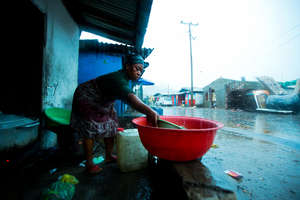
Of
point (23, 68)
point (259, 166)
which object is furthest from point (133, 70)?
point (259, 166)

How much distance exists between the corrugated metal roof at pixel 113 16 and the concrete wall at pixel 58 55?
386 mm

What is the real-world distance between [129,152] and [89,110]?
827mm

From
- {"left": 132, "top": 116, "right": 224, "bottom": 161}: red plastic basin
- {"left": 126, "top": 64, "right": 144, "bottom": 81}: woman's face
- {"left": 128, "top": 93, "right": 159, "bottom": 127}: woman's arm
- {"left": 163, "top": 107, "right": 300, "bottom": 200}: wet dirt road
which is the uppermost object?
{"left": 126, "top": 64, "right": 144, "bottom": 81}: woman's face

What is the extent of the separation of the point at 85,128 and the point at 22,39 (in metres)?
2.10

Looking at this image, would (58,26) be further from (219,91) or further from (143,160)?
(219,91)

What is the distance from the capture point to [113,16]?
3.47 m

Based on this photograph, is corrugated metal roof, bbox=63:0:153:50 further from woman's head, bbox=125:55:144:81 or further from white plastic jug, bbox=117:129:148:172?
white plastic jug, bbox=117:129:148:172

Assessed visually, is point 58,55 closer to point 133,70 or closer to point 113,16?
point 113,16

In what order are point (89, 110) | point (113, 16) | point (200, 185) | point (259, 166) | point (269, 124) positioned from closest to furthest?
point (200, 185), point (89, 110), point (259, 166), point (113, 16), point (269, 124)

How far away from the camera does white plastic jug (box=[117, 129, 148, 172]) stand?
6.11 feet

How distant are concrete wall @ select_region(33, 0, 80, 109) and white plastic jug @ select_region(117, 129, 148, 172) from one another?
1.74 m

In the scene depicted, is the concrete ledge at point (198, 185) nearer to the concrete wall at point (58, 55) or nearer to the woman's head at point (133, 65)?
the woman's head at point (133, 65)

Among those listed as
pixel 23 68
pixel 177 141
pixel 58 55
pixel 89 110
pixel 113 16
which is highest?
pixel 113 16

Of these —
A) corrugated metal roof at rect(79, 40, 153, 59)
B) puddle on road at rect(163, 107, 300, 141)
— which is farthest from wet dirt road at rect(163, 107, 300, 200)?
corrugated metal roof at rect(79, 40, 153, 59)
